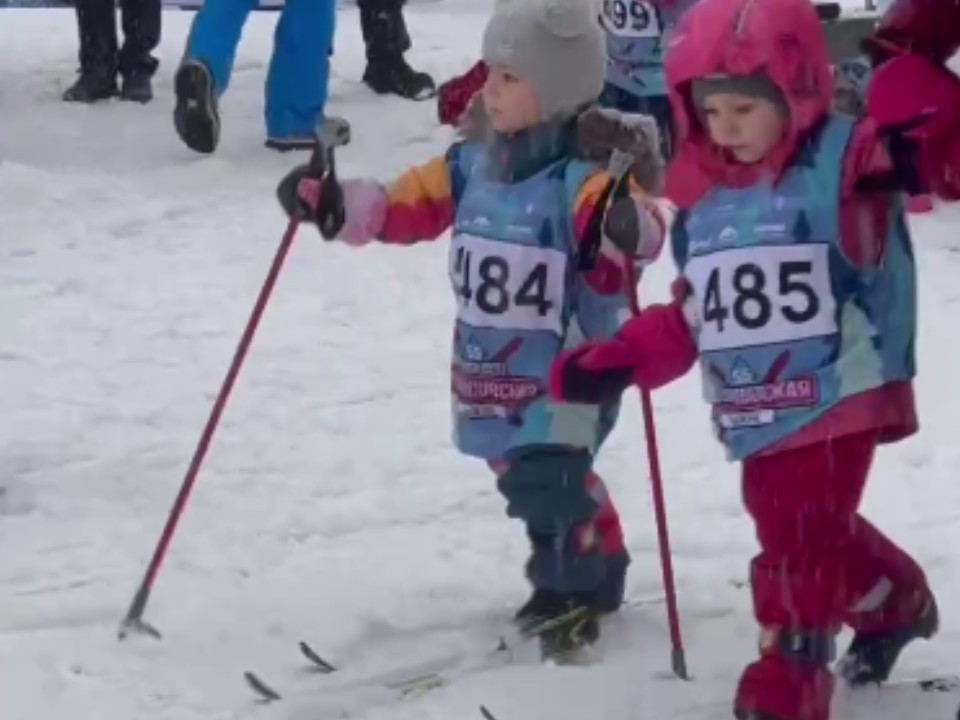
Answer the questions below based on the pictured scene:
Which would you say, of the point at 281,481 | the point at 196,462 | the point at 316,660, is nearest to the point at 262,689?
the point at 316,660

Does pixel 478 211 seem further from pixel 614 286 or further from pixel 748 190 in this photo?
pixel 748 190

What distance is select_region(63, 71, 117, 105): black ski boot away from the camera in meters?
9.94

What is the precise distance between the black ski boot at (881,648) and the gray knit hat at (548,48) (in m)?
1.20

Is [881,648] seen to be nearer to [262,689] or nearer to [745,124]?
[745,124]

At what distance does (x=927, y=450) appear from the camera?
5.73 meters

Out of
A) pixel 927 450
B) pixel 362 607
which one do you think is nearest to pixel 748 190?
pixel 362 607

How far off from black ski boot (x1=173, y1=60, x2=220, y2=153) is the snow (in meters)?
0.36

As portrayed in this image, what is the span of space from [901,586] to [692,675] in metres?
0.51

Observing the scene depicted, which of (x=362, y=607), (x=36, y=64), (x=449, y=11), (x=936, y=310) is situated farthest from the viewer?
(x=449, y=11)

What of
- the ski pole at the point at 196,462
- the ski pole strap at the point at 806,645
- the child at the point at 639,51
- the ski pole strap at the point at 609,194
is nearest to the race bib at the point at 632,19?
the child at the point at 639,51

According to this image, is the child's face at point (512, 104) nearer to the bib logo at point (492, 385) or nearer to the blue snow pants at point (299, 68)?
the bib logo at point (492, 385)

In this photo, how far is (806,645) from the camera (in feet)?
12.4

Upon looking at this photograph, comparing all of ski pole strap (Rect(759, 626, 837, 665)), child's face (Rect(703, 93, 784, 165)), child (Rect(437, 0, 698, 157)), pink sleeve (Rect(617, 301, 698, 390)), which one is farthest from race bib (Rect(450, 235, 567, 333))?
child (Rect(437, 0, 698, 157))

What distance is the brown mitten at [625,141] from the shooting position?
4.12 metres
